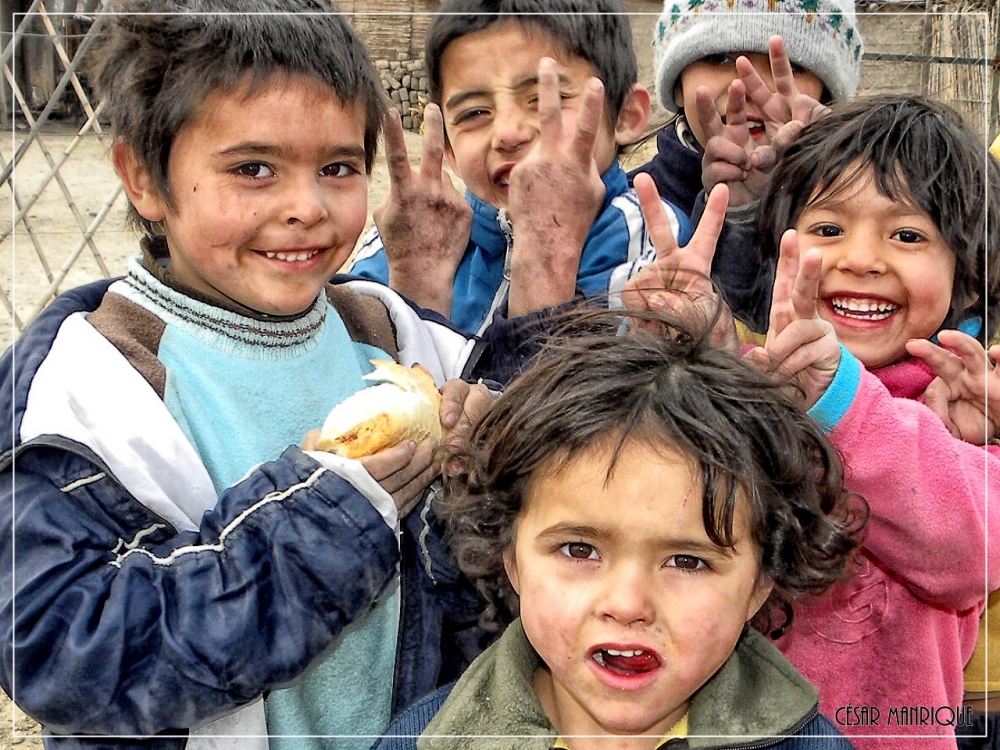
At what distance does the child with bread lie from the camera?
905 mm

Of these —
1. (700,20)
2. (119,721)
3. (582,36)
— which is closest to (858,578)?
(119,721)

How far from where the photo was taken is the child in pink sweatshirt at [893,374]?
3.48ft

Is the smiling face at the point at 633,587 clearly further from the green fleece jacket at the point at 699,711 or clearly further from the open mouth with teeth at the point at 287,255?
the open mouth with teeth at the point at 287,255

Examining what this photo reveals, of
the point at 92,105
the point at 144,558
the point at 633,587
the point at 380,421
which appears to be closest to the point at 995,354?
the point at 633,587

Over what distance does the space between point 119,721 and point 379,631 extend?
0.31 metres

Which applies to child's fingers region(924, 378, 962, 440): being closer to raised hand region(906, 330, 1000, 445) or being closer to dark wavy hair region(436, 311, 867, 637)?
raised hand region(906, 330, 1000, 445)

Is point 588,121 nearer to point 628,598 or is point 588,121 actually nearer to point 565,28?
point 565,28

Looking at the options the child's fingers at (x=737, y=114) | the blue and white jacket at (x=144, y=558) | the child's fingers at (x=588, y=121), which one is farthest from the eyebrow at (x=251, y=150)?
the child's fingers at (x=737, y=114)

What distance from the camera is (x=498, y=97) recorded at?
1.59m

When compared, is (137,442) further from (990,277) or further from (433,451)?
(990,277)

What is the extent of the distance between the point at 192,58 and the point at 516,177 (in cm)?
47

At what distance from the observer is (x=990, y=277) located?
1328mm

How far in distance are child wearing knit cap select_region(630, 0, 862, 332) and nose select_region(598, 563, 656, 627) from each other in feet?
Answer: 2.10

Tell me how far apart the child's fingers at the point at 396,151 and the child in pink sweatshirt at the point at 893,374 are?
50cm
